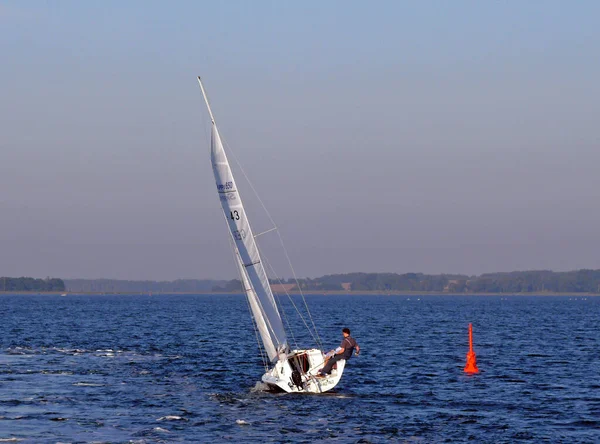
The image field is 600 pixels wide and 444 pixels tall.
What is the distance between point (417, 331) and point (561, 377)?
143 ft

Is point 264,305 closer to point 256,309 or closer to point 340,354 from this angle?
point 256,309

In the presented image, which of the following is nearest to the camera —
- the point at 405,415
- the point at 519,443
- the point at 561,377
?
the point at 519,443

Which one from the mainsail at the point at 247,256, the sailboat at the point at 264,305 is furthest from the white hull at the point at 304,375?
the mainsail at the point at 247,256

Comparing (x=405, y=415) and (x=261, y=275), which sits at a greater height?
(x=261, y=275)

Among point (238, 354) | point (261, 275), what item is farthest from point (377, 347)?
point (261, 275)

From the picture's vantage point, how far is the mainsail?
34031mm

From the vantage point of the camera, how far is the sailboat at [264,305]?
112 feet

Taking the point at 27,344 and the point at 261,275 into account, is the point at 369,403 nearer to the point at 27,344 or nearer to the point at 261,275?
the point at 261,275

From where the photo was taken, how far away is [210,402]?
3381cm

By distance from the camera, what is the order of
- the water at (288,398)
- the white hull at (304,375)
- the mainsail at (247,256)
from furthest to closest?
the white hull at (304,375) → the mainsail at (247,256) → the water at (288,398)

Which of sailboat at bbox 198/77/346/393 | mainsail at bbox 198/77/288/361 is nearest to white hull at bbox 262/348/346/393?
sailboat at bbox 198/77/346/393

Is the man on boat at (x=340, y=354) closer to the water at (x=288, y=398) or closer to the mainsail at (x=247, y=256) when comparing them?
the water at (x=288, y=398)

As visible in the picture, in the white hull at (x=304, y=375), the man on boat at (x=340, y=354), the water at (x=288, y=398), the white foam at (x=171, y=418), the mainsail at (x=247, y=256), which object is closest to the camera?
the water at (x=288, y=398)

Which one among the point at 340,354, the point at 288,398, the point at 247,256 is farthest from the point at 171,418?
the point at 340,354
